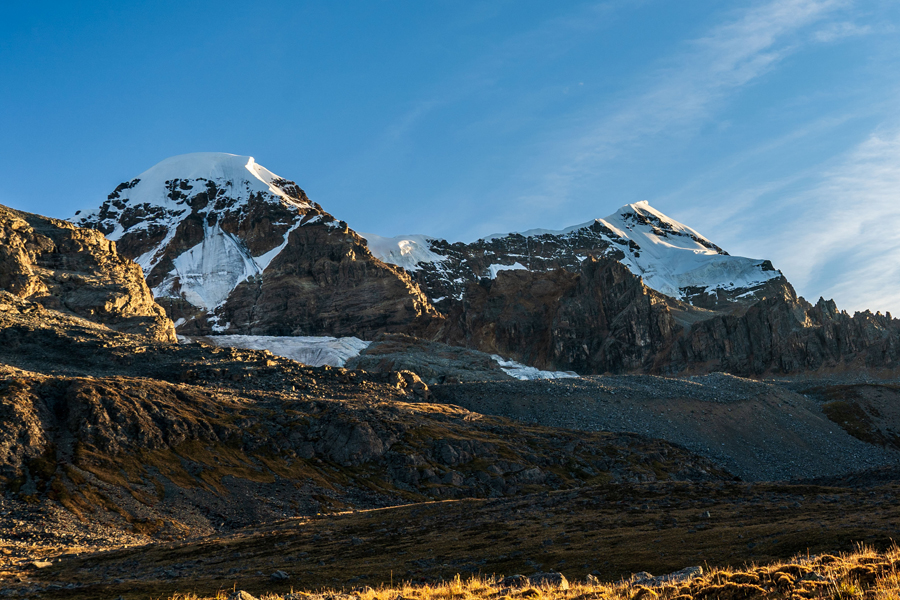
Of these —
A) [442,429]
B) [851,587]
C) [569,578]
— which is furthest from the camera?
[442,429]

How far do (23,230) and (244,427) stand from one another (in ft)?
403

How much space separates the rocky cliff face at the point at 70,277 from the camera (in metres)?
163

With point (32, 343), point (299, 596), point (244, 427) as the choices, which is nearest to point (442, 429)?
point (244, 427)

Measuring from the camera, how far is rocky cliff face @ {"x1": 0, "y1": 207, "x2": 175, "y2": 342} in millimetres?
162625

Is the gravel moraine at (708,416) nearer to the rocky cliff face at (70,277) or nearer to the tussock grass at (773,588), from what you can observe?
the rocky cliff face at (70,277)

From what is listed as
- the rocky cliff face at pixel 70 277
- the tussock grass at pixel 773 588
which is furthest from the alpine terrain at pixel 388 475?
the rocky cliff face at pixel 70 277

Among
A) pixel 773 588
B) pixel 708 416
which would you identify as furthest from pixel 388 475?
pixel 773 588

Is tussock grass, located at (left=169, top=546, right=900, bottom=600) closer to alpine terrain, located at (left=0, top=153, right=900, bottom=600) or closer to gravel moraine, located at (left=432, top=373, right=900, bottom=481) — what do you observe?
alpine terrain, located at (left=0, top=153, right=900, bottom=600)

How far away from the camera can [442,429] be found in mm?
109500

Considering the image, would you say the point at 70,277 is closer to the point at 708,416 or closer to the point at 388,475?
the point at 388,475

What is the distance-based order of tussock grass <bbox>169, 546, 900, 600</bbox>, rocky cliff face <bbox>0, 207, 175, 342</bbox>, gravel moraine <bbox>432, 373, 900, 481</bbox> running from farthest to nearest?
rocky cliff face <bbox>0, 207, 175, 342</bbox> < gravel moraine <bbox>432, 373, 900, 481</bbox> < tussock grass <bbox>169, 546, 900, 600</bbox>

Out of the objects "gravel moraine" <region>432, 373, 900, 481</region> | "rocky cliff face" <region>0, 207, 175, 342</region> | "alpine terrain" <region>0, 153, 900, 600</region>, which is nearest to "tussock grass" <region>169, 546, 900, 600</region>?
"alpine terrain" <region>0, 153, 900, 600</region>

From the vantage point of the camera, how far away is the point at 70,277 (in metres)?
177

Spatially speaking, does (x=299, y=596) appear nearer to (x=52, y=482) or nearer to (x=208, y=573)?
(x=208, y=573)
